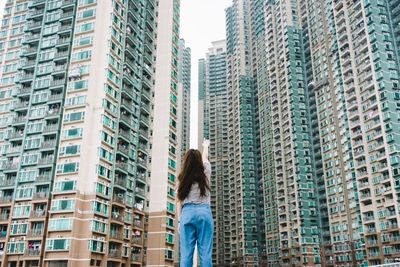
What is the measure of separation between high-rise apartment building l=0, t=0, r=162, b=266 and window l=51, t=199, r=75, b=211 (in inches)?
5.2

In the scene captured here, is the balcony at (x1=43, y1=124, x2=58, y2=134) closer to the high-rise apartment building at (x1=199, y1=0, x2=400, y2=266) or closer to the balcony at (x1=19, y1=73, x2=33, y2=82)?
the balcony at (x1=19, y1=73, x2=33, y2=82)

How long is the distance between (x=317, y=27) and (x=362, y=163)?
42.2m

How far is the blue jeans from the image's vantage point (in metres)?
5.32

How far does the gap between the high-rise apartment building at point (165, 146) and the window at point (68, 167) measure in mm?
13948

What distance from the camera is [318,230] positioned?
94.4 m

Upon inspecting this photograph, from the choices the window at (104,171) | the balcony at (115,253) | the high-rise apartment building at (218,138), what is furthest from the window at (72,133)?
the high-rise apartment building at (218,138)

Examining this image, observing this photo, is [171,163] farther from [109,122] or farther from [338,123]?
[338,123]

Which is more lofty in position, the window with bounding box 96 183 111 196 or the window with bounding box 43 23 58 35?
the window with bounding box 43 23 58 35

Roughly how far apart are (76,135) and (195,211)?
53263 millimetres

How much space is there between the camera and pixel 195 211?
5496 mm

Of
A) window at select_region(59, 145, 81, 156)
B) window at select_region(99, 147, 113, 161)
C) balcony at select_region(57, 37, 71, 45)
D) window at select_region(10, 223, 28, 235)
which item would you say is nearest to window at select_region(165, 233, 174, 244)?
window at select_region(99, 147, 113, 161)

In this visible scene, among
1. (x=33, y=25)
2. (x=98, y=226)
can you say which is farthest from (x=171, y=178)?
(x=33, y=25)

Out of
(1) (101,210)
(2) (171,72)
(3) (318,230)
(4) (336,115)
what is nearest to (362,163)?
(4) (336,115)

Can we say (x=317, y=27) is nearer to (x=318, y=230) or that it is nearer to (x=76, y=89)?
(x=318, y=230)
